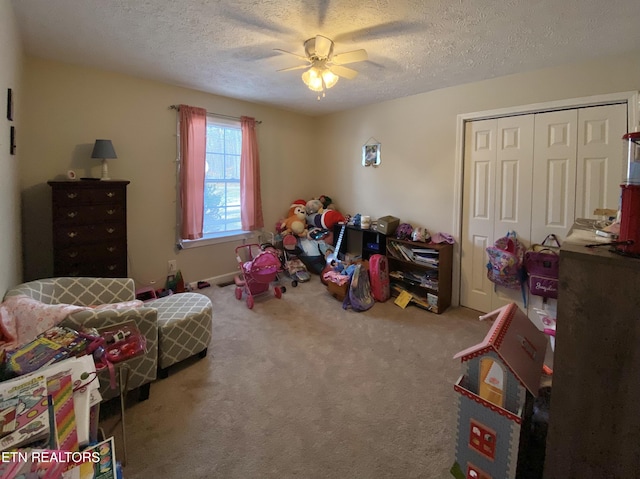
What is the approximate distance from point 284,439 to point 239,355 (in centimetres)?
94

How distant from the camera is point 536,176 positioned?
2.91 m

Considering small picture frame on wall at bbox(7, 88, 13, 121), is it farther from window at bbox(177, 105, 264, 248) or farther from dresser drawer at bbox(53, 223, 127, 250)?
window at bbox(177, 105, 264, 248)

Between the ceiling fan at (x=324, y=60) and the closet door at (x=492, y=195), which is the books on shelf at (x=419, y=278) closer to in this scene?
the closet door at (x=492, y=195)

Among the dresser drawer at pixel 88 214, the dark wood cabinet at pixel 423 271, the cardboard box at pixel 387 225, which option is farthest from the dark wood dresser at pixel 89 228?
the dark wood cabinet at pixel 423 271

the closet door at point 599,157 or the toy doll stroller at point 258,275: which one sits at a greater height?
the closet door at point 599,157

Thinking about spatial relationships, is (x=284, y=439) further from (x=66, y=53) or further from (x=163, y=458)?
(x=66, y=53)

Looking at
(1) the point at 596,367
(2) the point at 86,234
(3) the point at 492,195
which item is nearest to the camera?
(1) the point at 596,367

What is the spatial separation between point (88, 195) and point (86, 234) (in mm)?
342

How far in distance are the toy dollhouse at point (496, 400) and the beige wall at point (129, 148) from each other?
3441 millimetres

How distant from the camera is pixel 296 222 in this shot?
4.39 m

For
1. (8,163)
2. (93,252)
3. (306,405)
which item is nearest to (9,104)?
(8,163)

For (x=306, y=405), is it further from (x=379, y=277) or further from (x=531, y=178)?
(x=531, y=178)

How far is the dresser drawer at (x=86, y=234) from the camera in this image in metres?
2.58

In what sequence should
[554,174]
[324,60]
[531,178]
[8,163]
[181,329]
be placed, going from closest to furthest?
1. [8,163]
2. [181,329]
3. [324,60]
4. [554,174]
5. [531,178]
